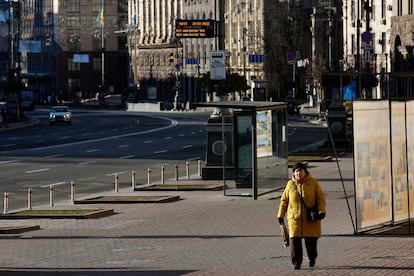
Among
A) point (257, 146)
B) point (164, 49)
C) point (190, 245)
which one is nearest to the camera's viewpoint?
point (190, 245)

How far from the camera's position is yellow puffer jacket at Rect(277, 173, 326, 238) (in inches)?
744

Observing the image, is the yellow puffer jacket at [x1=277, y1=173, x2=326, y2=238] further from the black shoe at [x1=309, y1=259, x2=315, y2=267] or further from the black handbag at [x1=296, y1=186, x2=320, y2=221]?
the black shoe at [x1=309, y1=259, x2=315, y2=267]

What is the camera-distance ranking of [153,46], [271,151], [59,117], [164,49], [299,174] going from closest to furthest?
1. [299,174]
2. [271,151]
3. [59,117]
4. [164,49]
5. [153,46]

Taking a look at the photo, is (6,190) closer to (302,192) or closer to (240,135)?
(240,135)

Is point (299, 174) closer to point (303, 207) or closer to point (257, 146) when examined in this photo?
point (303, 207)

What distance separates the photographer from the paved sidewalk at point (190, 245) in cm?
1973

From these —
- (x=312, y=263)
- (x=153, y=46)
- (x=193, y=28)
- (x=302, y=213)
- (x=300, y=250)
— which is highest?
(x=193, y=28)

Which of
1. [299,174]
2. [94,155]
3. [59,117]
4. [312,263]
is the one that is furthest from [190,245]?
[59,117]

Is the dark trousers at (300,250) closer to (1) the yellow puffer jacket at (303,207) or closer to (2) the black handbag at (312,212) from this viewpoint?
(1) the yellow puffer jacket at (303,207)

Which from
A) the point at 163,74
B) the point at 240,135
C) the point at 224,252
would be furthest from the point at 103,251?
the point at 163,74

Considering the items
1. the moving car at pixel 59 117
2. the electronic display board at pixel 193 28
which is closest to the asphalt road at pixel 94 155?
the electronic display board at pixel 193 28

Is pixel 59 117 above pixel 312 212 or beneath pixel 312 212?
beneath

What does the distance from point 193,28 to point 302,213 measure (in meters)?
59.0

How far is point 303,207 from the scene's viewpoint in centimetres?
1892
